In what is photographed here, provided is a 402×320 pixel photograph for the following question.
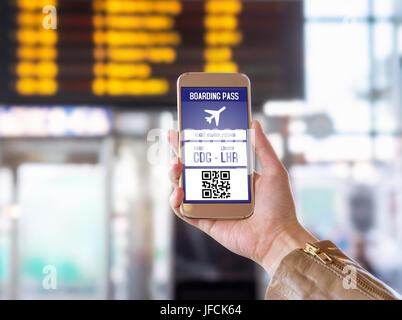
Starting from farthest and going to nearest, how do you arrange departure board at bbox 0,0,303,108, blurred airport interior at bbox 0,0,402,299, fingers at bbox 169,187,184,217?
blurred airport interior at bbox 0,0,402,299 < departure board at bbox 0,0,303,108 < fingers at bbox 169,187,184,217

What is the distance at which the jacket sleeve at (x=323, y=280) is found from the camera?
57 cm

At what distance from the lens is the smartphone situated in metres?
0.69

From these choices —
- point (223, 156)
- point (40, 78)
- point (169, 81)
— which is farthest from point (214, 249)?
point (223, 156)

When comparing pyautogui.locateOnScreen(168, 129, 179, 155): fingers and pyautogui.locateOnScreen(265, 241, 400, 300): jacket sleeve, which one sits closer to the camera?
pyautogui.locateOnScreen(265, 241, 400, 300): jacket sleeve

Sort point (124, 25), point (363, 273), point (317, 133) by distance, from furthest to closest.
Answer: point (317, 133) → point (124, 25) → point (363, 273)

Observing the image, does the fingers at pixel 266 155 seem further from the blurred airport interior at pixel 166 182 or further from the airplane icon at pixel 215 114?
the blurred airport interior at pixel 166 182

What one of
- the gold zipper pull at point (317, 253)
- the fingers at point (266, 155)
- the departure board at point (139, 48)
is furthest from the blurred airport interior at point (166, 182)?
the gold zipper pull at point (317, 253)

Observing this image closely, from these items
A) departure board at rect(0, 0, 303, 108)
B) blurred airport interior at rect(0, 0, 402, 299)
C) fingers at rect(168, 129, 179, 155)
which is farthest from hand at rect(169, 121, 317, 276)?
blurred airport interior at rect(0, 0, 402, 299)

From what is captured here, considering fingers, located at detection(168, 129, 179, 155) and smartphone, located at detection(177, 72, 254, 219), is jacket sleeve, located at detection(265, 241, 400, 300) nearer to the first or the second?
smartphone, located at detection(177, 72, 254, 219)

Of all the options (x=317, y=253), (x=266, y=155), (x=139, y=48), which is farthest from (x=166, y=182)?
(x=317, y=253)

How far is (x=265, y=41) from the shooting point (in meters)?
1.78

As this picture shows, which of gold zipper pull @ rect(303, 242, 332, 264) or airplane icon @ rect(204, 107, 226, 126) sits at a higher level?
airplane icon @ rect(204, 107, 226, 126)

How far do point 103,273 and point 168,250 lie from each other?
367mm

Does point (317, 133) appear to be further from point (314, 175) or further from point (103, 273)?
point (103, 273)
